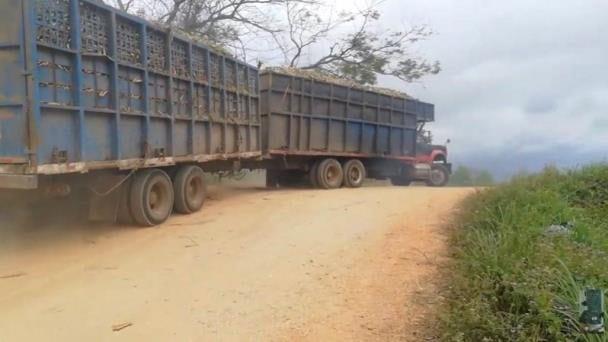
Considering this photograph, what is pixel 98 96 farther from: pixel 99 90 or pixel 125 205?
pixel 125 205

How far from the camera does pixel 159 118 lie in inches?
311

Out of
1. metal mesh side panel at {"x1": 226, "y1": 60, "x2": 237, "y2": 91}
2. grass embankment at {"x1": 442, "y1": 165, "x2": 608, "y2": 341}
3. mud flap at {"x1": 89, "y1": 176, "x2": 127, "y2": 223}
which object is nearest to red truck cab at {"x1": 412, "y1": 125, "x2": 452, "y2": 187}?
metal mesh side panel at {"x1": 226, "y1": 60, "x2": 237, "y2": 91}

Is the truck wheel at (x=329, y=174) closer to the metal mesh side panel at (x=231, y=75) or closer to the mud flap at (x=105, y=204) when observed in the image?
the metal mesh side panel at (x=231, y=75)

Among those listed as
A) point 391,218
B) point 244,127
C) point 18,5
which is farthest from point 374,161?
point 18,5

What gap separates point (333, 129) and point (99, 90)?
26.7 ft

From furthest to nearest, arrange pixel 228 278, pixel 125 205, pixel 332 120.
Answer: pixel 332 120 → pixel 125 205 → pixel 228 278

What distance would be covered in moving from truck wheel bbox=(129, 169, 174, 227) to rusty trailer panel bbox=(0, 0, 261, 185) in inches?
11.1

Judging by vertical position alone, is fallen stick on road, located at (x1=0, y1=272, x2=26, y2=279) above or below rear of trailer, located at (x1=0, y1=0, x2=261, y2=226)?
below

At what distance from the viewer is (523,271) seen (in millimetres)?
4309

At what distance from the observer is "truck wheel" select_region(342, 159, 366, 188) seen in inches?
574

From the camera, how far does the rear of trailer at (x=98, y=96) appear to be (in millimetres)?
5594

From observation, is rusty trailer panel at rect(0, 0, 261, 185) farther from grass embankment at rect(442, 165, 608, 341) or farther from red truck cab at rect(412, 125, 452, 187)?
red truck cab at rect(412, 125, 452, 187)

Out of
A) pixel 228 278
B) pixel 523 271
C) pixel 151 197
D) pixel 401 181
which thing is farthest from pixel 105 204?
pixel 401 181

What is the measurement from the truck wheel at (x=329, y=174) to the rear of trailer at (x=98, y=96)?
168 inches
